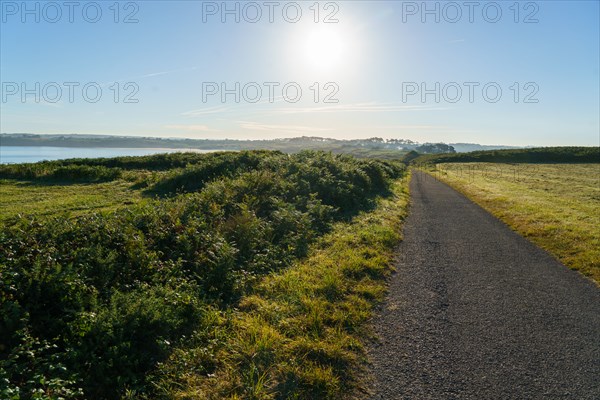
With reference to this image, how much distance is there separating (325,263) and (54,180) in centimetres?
2490

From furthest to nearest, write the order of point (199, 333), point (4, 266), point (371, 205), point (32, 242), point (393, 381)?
1. point (371, 205)
2. point (32, 242)
3. point (199, 333)
4. point (4, 266)
5. point (393, 381)

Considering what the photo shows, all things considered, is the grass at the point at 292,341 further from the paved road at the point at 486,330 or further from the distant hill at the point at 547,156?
the distant hill at the point at 547,156

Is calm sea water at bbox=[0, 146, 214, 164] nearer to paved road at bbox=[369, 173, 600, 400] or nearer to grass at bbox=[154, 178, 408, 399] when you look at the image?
grass at bbox=[154, 178, 408, 399]

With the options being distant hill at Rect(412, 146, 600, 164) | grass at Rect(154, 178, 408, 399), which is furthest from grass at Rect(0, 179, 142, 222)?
distant hill at Rect(412, 146, 600, 164)

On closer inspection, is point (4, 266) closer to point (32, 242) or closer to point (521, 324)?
point (32, 242)

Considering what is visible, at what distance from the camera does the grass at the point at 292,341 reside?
443 cm

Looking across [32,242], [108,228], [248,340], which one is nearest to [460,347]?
[248,340]

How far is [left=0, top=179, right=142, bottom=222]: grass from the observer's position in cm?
1394

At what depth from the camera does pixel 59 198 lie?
17.2m

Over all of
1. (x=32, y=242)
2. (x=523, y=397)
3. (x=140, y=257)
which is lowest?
(x=523, y=397)

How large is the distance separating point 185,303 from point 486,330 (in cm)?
541

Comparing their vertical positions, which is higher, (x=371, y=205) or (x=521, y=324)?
(x=371, y=205)

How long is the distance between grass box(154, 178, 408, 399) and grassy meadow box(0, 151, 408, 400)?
0.02 m

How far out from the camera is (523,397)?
14.3ft
